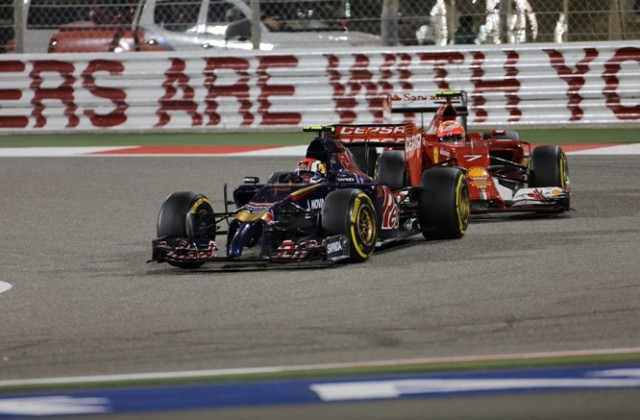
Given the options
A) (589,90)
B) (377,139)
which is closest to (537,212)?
(377,139)

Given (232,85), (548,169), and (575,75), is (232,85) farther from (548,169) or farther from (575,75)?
(548,169)

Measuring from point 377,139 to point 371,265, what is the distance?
195 centimetres

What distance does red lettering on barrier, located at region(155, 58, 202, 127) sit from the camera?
1941cm

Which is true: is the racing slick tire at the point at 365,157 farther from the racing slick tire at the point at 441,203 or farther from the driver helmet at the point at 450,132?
the racing slick tire at the point at 441,203

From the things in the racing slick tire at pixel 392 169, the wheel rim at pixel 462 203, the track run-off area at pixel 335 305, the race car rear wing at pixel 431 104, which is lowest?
the track run-off area at pixel 335 305

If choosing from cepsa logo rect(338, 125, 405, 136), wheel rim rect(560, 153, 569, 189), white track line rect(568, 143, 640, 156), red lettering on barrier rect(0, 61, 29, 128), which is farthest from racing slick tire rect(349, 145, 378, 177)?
red lettering on barrier rect(0, 61, 29, 128)

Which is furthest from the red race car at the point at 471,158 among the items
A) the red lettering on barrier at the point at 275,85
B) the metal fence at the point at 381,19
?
the red lettering on barrier at the point at 275,85

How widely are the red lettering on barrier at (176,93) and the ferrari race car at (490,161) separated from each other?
733 centimetres

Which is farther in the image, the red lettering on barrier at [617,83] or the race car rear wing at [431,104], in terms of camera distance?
the red lettering on barrier at [617,83]

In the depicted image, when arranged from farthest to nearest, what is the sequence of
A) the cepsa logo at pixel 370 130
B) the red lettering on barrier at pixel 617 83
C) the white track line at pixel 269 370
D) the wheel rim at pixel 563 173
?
the red lettering on barrier at pixel 617 83 < the wheel rim at pixel 563 173 < the cepsa logo at pixel 370 130 < the white track line at pixel 269 370

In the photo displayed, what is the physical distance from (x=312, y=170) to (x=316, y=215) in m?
0.45

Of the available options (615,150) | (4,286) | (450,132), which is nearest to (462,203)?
(450,132)

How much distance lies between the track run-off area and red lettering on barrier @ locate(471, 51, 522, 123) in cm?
647

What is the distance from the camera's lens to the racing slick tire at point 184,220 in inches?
364
